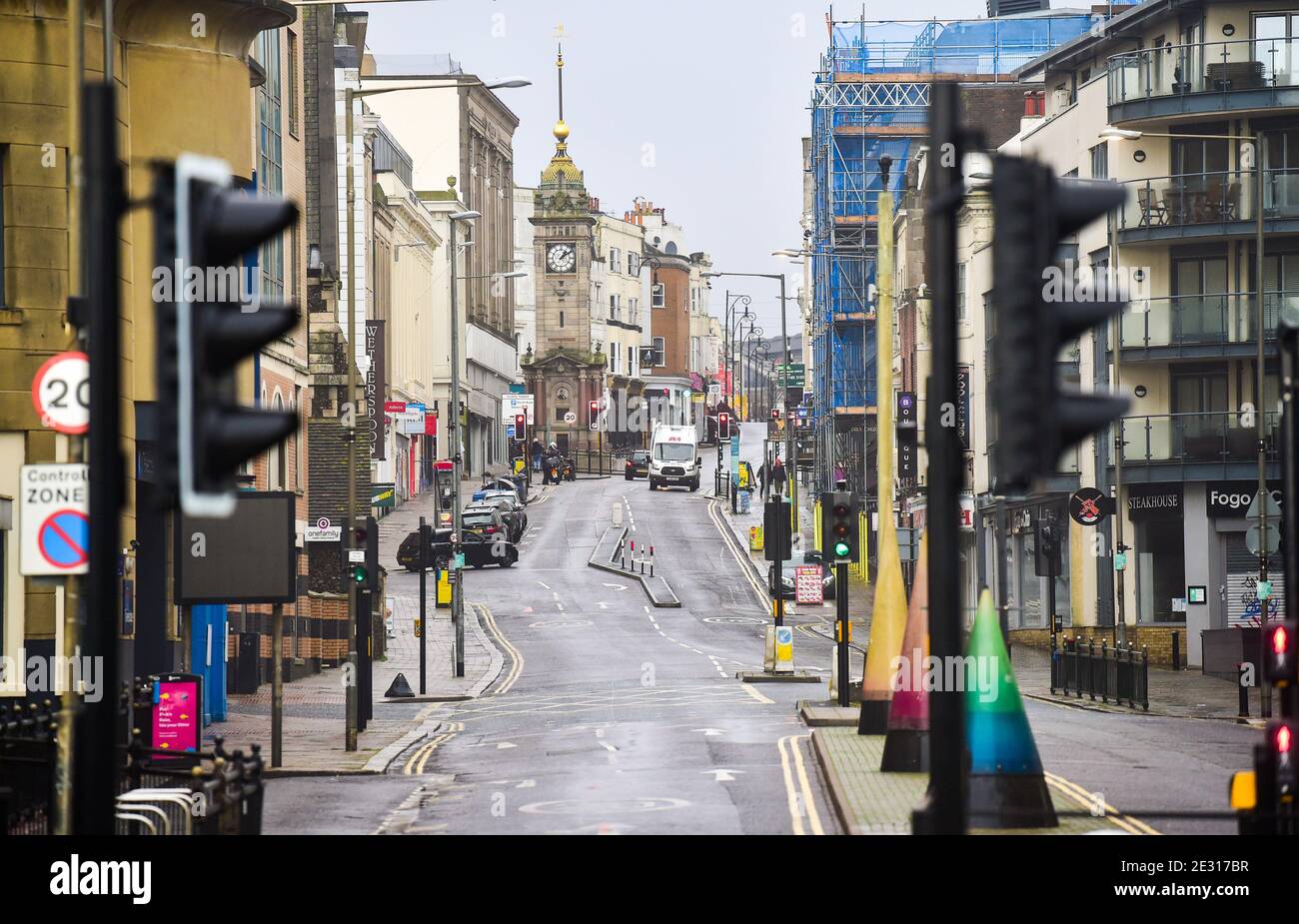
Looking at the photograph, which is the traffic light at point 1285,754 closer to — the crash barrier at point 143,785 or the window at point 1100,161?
the crash barrier at point 143,785

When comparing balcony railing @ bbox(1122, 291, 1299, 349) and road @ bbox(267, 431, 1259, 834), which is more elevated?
balcony railing @ bbox(1122, 291, 1299, 349)

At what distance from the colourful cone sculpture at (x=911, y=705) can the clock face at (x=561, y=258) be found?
140 meters

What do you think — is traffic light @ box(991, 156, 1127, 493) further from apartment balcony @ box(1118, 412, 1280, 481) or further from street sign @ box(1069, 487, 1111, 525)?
apartment balcony @ box(1118, 412, 1280, 481)

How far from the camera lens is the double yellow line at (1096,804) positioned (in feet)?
53.6

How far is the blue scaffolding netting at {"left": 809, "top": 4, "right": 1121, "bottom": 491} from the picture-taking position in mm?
86062

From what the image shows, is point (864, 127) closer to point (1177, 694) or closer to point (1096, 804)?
point (1177, 694)

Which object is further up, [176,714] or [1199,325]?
[1199,325]

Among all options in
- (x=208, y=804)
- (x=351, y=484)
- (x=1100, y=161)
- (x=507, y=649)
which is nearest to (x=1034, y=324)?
(x=208, y=804)

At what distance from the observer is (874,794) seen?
1930 cm

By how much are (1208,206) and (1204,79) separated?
292 centimetres

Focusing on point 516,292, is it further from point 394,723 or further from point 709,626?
point 394,723

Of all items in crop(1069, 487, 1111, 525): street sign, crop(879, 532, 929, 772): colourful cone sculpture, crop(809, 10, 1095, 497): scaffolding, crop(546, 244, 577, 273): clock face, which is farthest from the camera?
crop(546, 244, 577, 273): clock face

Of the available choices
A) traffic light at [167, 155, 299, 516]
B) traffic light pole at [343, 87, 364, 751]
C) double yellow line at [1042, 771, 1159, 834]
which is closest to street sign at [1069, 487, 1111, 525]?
traffic light pole at [343, 87, 364, 751]

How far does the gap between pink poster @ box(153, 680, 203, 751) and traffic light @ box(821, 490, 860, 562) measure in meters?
11.2
